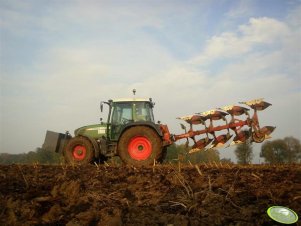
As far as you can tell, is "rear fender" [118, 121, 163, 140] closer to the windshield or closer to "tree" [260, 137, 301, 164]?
the windshield

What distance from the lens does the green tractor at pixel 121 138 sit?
9.37 m

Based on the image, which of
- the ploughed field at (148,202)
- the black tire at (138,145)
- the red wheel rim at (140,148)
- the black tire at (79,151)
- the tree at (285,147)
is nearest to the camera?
the ploughed field at (148,202)

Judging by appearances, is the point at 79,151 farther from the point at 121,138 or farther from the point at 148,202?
the point at 148,202

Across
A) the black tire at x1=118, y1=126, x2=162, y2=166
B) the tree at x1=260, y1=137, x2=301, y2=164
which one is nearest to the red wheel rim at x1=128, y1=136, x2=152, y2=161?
the black tire at x1=118, y1=126, x2=162, y2=166

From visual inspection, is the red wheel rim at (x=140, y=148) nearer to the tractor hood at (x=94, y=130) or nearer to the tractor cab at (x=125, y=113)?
the tractor cab at (x=125, y=113)

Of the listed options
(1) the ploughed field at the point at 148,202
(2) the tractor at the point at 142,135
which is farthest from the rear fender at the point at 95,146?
(1) the ploughed field at the point at 148,202

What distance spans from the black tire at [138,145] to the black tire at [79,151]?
1.10 m

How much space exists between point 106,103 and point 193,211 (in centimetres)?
753

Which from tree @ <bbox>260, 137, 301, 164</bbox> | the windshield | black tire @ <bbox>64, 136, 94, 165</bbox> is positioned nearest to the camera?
black tire @ <bbox>64, 136, 94, 165</bbox>

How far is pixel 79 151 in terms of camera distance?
1020cm

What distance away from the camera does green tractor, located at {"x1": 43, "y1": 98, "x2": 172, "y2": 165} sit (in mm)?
9367

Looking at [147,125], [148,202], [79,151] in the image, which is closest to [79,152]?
[79,151]

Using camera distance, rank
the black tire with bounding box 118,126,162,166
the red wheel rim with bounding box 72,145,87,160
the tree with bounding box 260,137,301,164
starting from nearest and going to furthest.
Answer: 1. the black tire with bounding box 118,126,162,166
2. the red wheel rim with bounding box 72,145,87,160
3. the tree with bounding box 260,137,301,164

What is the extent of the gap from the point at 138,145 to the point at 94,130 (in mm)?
2223
